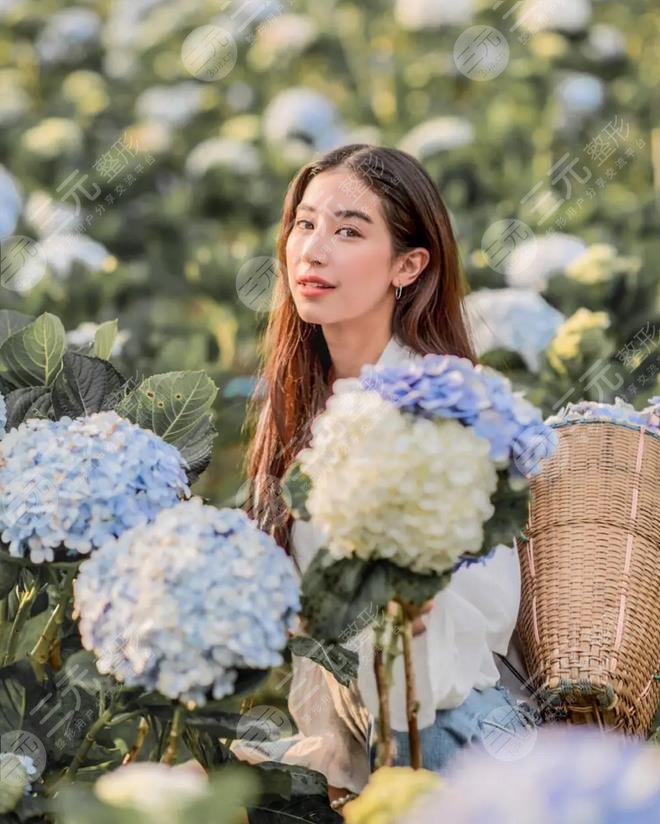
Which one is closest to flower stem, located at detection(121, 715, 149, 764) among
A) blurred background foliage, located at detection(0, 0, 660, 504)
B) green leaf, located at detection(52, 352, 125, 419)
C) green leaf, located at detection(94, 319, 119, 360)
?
green leaf, located at detection(52, 352, 125, 419)

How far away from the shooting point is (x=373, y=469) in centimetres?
118

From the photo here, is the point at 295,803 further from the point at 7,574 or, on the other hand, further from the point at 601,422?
the point at 601,422

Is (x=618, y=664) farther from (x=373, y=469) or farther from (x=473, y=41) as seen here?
(x=473, y=41)

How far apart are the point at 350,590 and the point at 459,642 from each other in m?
0.51

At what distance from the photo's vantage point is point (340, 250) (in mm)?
1931

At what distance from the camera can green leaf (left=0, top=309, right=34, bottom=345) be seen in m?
1.79

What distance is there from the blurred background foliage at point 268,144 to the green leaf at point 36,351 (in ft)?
4.73

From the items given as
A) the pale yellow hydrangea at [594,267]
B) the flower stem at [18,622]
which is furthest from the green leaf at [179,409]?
the pale yellow hydrangea at [594,267]

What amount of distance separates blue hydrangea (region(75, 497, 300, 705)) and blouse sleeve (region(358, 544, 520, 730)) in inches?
12.0

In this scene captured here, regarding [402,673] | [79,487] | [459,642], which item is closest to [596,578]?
[459,642]

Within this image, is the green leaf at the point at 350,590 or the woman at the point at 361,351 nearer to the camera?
the green leaf at the point at 350,590

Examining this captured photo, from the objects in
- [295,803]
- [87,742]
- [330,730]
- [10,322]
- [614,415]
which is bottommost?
[330,730]

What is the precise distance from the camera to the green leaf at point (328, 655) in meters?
1.41

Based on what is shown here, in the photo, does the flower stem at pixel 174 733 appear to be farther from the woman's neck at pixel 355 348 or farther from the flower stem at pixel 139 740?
the woman's neck at pixel 355 348
